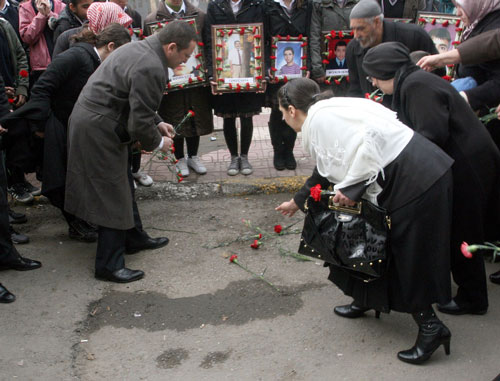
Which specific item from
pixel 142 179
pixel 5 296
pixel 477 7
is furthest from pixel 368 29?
pixel 5 296

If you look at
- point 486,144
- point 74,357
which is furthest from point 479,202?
point 74,357

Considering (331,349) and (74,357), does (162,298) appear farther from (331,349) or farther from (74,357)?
(331,349)

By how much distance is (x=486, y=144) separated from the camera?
345 centimetres

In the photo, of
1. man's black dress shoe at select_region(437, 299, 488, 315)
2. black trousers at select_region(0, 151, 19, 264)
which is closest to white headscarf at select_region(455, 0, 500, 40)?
man's black dress shoe at select_region(437, 299, 488, 315)

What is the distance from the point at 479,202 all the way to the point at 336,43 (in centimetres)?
330

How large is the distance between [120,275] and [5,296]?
830 millimetres

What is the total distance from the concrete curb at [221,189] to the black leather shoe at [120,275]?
5.63ft

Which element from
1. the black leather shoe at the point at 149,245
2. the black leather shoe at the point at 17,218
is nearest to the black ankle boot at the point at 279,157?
the black leather shoe at the point at 149,245

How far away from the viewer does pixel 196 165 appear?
21.9 feet

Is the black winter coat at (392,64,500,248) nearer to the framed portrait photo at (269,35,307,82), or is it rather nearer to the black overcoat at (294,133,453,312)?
the black overcoat at (294,133,453,312)

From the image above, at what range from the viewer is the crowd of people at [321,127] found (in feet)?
10.1

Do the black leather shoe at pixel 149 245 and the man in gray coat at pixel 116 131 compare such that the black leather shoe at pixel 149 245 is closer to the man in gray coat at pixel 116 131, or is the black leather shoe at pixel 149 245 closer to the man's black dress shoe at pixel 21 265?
the man in gray coat at pixel 116 131

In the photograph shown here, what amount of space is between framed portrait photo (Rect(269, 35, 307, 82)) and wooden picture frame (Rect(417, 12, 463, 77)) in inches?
50.3

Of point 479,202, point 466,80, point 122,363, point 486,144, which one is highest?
point 466,80
